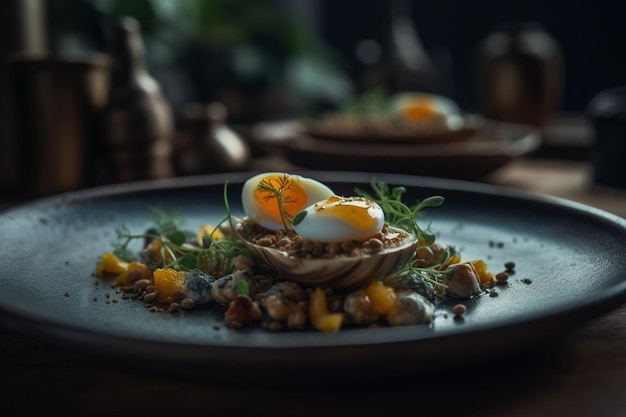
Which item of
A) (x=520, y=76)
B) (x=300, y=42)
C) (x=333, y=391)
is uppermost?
(x=300, y=42)

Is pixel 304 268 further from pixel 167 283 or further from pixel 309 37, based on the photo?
pixel 309 37

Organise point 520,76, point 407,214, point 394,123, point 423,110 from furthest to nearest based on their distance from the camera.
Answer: point 520,76
point 423,110
point 394,123
point 407,214

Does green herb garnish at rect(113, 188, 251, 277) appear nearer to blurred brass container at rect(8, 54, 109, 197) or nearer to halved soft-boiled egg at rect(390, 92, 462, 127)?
blurred brass container at rect(8, 54, 109, 197)

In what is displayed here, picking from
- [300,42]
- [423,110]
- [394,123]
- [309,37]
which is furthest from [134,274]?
[309,37]

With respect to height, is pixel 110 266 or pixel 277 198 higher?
pixel 277 198

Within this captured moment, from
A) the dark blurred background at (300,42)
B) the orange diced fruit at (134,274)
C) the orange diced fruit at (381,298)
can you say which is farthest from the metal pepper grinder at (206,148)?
the orange diced fruit at (381,298)

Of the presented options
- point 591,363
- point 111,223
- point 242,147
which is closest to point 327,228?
point 591,363

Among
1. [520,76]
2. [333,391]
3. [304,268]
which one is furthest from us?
[520,76]
